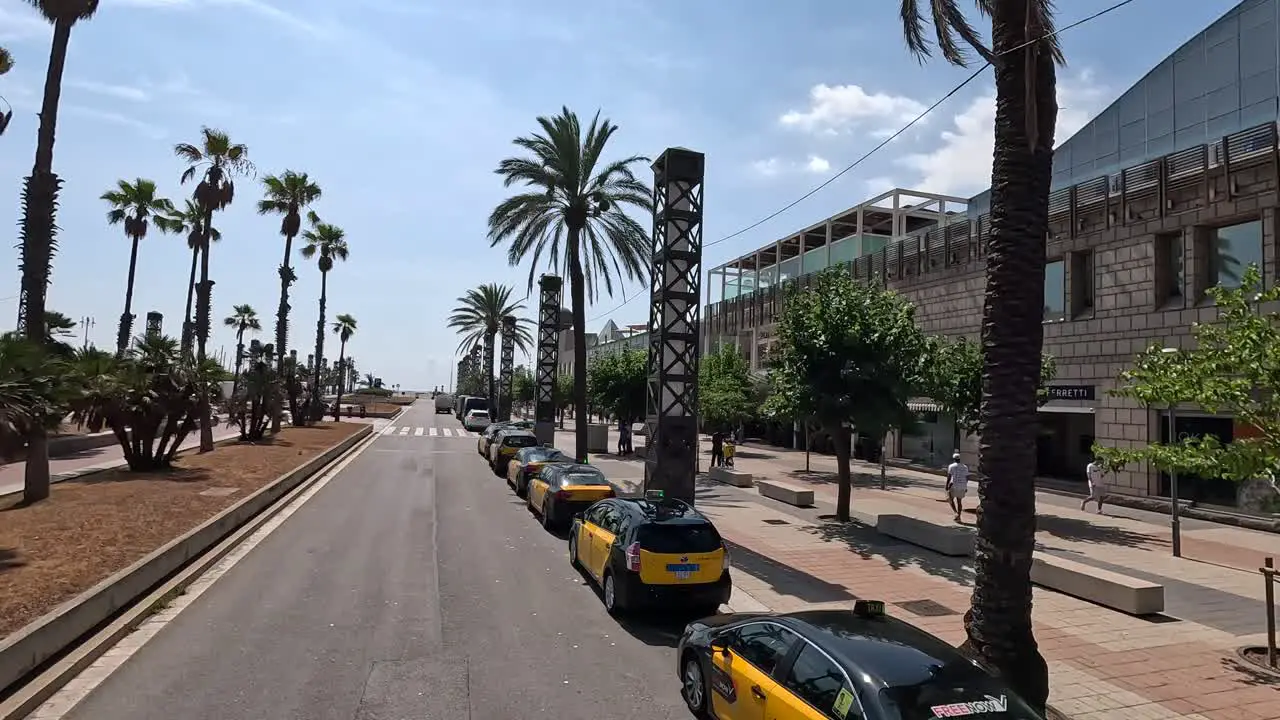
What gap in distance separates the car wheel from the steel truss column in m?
31.3

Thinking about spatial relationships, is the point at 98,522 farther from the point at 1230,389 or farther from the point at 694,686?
the point at 1230,389

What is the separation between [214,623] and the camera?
29.5ft

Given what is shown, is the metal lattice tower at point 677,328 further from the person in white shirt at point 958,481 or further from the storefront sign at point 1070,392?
the storefront sign at point 1070,392

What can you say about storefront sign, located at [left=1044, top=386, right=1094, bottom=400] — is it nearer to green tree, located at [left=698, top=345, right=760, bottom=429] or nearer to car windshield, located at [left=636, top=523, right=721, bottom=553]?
green tree, located at [left=698, top=345, right=760, bottom=429]

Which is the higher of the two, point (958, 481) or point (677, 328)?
point (677, 328)

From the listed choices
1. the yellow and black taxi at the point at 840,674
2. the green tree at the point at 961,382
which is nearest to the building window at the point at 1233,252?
the green tree at the point at 961,382

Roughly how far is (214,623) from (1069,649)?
10010 mm

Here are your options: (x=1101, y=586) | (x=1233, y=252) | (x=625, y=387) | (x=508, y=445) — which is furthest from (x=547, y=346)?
(x=1101, y=586)

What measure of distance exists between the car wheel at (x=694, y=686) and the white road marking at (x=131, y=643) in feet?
17.1

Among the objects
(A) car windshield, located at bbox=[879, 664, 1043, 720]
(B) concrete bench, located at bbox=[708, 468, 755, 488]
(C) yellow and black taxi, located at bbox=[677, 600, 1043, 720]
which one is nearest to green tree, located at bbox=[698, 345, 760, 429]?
(B) concrete bench, located at bbox=[708, 468, 755, 488]

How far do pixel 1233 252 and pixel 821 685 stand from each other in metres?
20.7

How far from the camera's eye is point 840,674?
4938 mm

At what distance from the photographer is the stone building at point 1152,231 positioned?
19594 millimetres

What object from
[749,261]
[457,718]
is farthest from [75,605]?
[749,261]
